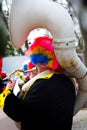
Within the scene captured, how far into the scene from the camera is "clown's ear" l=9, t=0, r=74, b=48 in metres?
2.82

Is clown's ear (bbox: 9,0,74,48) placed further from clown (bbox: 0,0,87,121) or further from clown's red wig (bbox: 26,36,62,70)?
clown's red wig (bbox: 26,36,62,70)

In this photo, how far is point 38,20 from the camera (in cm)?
289

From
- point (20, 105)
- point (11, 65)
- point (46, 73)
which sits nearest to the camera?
point (20, 105)

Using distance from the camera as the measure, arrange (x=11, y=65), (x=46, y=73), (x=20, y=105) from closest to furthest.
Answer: (x=20, y=105) → (x=46, y=73) → (x=11, y=65)

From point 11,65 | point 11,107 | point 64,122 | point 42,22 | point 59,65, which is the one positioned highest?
point 42,22

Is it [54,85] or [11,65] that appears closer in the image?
[54,85]

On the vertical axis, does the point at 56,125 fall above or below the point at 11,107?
below

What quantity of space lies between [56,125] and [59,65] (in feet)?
1.60

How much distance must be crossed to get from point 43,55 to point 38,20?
300 mm

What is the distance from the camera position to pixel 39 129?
285 cm

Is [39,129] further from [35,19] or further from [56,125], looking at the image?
[35,19]

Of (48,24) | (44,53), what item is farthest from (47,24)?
(44,53)

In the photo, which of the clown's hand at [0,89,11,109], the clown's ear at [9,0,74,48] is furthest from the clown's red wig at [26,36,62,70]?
the clown's hand at [0,89,11,109]

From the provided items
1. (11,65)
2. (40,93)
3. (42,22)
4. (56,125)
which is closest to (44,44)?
(42,22)
